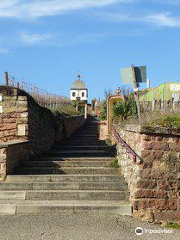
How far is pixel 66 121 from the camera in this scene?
20688 mm

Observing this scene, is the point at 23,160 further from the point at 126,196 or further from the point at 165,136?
the point at 165,136

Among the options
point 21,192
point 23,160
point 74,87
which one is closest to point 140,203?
point 21,192

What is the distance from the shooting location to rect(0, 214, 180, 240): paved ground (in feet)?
22.6

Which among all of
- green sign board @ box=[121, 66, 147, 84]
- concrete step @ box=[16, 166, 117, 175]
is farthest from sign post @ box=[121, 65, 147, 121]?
concrete step @ box=[16, 166, 117, 175]

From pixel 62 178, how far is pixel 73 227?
2.76 metres

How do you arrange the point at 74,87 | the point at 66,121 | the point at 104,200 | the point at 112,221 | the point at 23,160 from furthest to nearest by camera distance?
the point at 74,87 → the point at 66,121 → the point at 23,160 → the point at 104,200 → the point at 112,221

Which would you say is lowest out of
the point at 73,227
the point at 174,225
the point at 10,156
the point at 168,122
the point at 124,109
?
the point at 174,225

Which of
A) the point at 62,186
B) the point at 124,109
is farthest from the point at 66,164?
the point at 124,109

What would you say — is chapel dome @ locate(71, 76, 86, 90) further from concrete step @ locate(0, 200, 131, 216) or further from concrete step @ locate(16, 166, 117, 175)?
concrete step @ locate(0, 200, 131, 216)

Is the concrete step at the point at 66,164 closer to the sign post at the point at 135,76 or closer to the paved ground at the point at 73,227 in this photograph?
the sign post at the point at 135,76

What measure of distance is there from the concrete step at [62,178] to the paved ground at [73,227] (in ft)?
6.09

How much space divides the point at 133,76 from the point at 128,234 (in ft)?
12.7

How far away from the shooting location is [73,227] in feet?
24.3

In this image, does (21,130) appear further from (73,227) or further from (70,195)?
(73,227)
